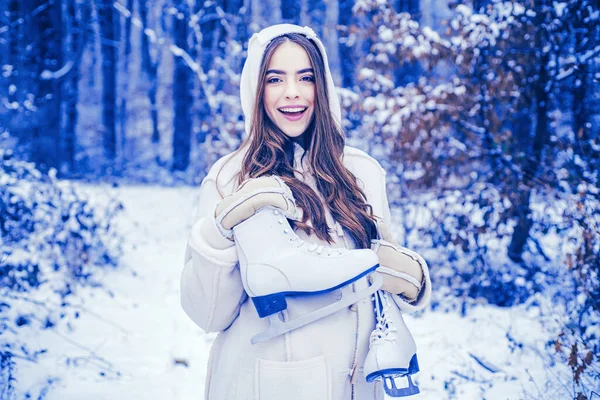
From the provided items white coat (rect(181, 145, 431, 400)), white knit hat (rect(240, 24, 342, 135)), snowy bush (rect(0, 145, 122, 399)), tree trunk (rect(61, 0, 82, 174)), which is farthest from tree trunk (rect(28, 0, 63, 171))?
white coat (rect(181, 145, 431, 400))

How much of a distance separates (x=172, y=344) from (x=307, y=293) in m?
3.10

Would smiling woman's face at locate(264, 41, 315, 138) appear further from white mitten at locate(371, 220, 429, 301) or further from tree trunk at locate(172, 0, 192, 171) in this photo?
tree trunk at locate(172, 0, 192, 171)

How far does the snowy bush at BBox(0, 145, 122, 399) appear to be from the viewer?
4078mm

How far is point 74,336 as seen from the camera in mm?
Result: 4098

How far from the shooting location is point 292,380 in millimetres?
1493

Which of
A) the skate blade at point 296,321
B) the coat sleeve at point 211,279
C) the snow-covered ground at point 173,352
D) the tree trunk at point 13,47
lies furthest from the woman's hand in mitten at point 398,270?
the tree trunk at point 13,47

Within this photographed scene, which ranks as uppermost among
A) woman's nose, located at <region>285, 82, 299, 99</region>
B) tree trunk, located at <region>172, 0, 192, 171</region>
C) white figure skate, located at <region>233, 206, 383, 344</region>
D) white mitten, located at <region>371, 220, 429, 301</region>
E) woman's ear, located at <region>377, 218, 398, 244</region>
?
woman's nose, located at <region>285, 82, 299, 99</region>

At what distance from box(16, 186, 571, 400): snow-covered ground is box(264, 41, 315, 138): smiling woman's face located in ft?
7.63

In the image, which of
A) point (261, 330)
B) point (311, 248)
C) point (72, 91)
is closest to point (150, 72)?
point (72, 91)

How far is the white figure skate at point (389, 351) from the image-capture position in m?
1.44

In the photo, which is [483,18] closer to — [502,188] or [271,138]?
[502,188]

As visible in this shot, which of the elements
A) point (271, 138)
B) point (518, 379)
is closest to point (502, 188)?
point (518, 379)

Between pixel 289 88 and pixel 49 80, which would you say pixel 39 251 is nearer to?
pixel 289 88

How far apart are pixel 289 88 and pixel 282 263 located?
2.22 feet
